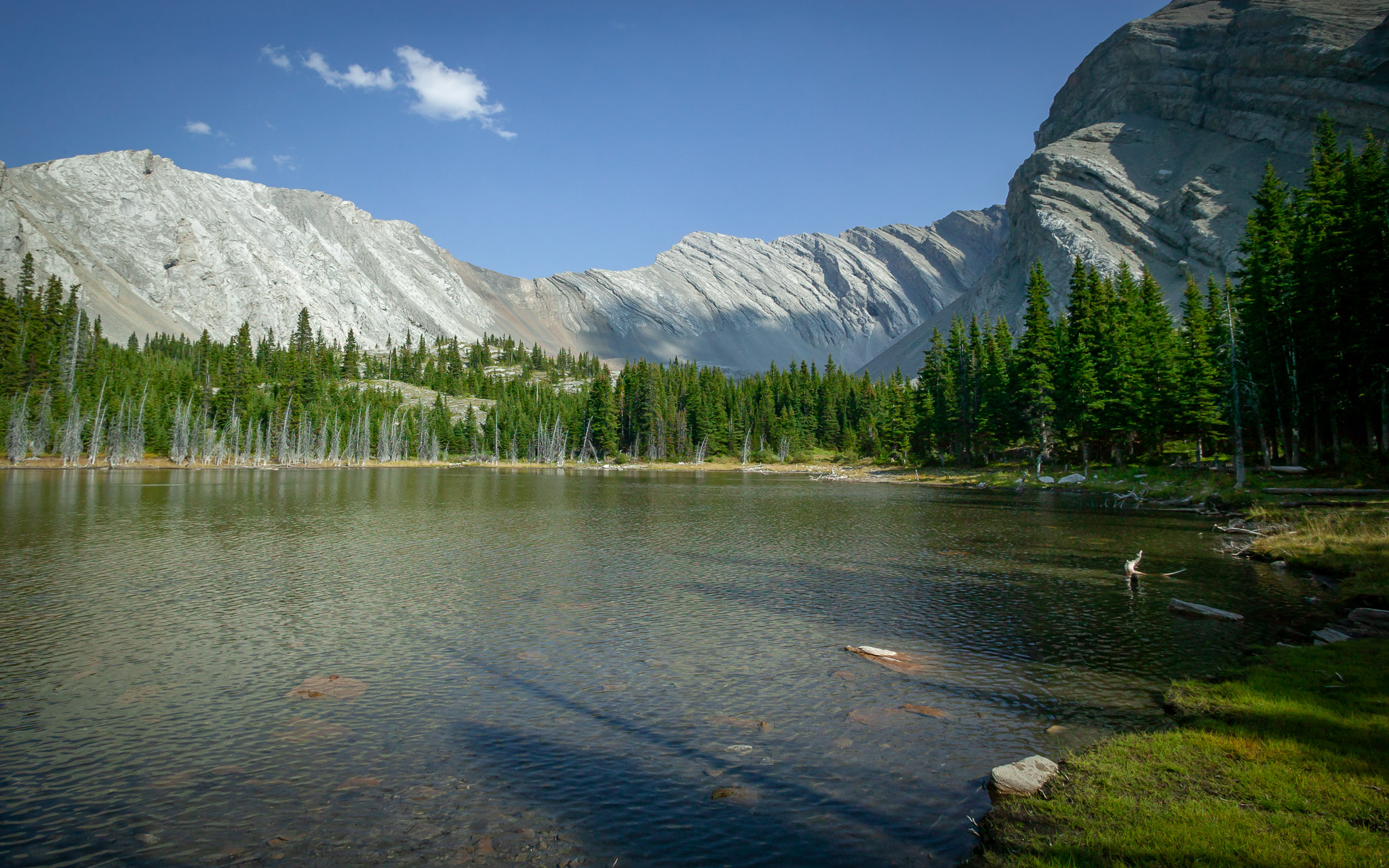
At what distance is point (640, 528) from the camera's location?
42.4 m

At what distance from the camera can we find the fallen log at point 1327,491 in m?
34.9

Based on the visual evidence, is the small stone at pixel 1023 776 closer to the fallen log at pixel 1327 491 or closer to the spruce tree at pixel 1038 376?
the fallen log at pixel 1327 491

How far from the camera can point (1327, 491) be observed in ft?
120

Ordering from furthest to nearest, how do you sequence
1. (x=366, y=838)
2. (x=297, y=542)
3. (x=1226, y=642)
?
(x=297, y=542) → (x=1226, y=642) → (x=366, y=838)

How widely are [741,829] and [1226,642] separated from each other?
14350mm

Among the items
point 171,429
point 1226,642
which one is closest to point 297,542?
point 1226,642

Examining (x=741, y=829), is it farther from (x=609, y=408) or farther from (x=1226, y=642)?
(x=609, y=408)

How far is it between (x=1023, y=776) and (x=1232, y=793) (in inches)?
93.2

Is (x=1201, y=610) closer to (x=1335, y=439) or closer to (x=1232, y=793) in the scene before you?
(x=1232, y=793)

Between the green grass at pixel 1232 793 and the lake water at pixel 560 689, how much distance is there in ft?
3.66

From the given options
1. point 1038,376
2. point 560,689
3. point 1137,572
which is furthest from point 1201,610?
point 1038,376


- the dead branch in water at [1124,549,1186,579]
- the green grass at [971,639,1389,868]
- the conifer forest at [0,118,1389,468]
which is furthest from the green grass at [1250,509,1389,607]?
the conifer forest at [0,118,1389,468]

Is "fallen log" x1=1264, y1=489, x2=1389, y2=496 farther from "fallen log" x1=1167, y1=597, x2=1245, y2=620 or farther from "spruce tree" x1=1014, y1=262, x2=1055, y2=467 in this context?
"spruce tree" x1=1014, y1=262, x2=1055, y2=467

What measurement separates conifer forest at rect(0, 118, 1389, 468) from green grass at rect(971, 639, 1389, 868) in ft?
121
